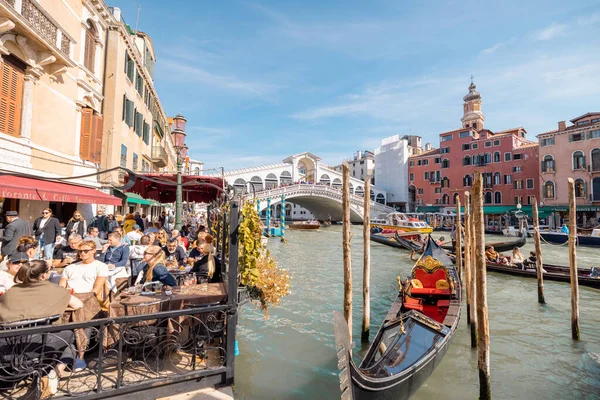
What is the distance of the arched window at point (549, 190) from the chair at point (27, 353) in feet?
114

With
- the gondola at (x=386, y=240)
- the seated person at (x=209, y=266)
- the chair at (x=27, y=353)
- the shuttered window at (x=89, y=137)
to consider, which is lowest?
the gondola at (x=386, y=240)

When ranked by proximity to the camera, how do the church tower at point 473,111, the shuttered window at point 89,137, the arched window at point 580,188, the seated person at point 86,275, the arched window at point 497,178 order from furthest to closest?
the church tower at point 473,111 → the arched window at point 497,178 → the arched window at point 580,188 → the shuttered window at point 89,137 → the seated person at point 86,275

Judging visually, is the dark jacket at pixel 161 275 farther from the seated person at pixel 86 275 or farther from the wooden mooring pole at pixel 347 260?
the wooden mooring pole at pixel 347 260

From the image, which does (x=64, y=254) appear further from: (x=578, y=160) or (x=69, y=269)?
(x=578, y=160)

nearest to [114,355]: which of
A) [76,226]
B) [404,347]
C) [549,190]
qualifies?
[404,347]

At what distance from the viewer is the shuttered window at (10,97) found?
613 centimetres

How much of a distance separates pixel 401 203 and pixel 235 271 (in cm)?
4466

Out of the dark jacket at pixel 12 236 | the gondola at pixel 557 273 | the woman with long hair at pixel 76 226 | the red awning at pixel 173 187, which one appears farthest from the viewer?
the gondola at pixel 557 273

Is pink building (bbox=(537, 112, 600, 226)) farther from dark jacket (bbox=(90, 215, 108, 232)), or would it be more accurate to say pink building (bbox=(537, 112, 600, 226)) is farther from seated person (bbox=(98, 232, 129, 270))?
seated person (bbox=(98, 232, 129, 270))

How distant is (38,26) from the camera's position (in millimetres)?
6629

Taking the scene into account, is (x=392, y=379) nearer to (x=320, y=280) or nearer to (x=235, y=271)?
(x=235, y=271)

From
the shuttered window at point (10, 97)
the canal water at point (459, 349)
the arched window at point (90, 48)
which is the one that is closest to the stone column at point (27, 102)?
the shuttered window at point (10, 97)

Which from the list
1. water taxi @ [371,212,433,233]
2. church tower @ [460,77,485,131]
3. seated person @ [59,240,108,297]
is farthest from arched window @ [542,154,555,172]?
seated person @ [59,240,108,297]

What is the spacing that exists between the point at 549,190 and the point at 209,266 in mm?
33019
